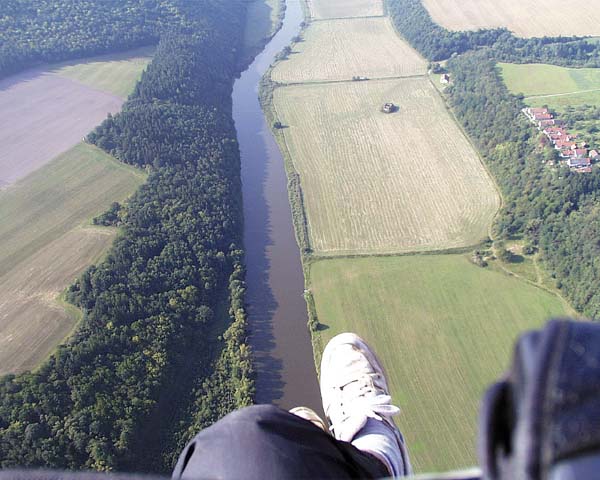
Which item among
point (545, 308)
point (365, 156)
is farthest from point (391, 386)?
point (365, 156)

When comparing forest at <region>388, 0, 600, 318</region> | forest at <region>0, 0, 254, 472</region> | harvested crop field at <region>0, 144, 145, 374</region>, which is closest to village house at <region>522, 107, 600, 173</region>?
forest at <region>388, 0, 600, 318</region>

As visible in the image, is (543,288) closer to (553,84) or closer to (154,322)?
(154,322)

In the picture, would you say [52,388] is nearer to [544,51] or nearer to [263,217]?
[263,217]

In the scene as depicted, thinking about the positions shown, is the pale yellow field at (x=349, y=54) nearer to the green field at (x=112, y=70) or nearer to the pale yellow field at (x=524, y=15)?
the pale yellow field at (x=524, y=15)

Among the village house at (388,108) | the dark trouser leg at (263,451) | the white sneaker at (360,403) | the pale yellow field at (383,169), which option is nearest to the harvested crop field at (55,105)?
the pale yellow field at (383,169)

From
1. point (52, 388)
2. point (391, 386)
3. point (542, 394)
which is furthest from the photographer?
point (391, 386)

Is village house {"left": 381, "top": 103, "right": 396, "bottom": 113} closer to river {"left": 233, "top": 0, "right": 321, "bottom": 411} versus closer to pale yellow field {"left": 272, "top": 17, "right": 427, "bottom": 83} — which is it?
pale yellow field {"left": 272, "top": 17, "right": 427, "bottom": 83}
